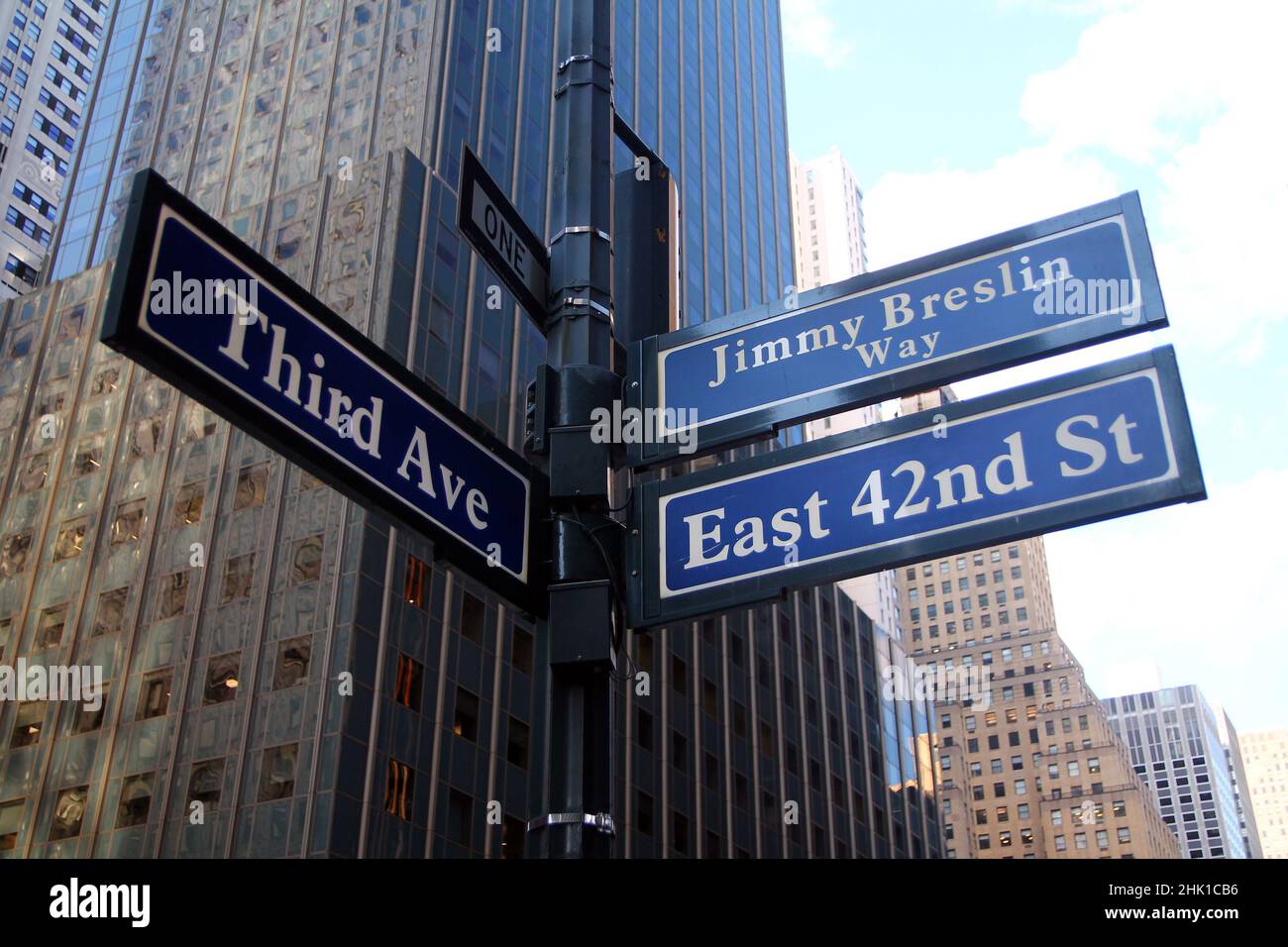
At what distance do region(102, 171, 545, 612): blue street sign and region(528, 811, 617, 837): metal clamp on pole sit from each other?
2.97 ft

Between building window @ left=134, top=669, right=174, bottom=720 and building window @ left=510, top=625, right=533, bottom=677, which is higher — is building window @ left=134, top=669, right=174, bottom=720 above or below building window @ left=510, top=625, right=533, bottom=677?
below

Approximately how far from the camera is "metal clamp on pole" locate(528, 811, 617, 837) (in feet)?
15.5

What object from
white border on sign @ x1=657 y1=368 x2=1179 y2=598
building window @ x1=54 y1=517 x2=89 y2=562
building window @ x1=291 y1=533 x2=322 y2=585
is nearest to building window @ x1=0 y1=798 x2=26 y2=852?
building window @ x1=54 y1=517 x2=89 y2=562

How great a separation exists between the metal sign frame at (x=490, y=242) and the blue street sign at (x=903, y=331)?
0.54 meters

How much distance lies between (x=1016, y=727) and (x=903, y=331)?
15094cm

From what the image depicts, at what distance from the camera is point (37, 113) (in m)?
112

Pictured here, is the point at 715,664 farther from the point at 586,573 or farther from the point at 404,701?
the point at 586,573

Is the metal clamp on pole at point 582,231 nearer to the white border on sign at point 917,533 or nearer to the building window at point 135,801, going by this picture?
the white border on sign at point 917,533

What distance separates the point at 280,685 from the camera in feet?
130

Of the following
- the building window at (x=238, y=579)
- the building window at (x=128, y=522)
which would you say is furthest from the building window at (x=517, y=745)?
the building window at (x=128, y=522)

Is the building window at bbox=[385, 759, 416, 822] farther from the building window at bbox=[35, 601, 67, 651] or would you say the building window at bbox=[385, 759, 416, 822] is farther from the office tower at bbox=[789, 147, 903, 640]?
the office tower at bbox=[789, 147, 903, 640]

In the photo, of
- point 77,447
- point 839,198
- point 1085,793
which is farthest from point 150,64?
point 839,198

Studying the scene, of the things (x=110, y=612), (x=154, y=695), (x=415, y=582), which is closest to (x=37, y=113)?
(x=110, y=612)
